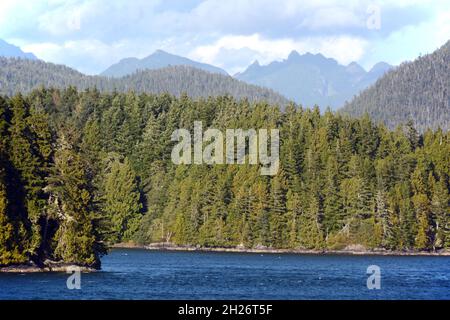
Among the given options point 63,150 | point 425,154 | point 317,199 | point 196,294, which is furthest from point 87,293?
point 425,154

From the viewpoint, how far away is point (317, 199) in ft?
547

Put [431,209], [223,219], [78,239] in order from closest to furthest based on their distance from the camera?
[78,239], [431,209], [223,219]

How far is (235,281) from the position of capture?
88250mm

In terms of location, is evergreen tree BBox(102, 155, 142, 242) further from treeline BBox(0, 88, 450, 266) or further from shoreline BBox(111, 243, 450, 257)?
shoreline BBox(111, 243, 450, 257)

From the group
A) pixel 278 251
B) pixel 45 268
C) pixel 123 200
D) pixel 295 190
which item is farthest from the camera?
pixel 123 200

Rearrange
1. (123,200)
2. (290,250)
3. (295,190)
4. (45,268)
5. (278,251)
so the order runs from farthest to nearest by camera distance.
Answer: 1. (123,200)
2. (295,190)
3. (278,251)
4. (290,250)
5. (45,268)

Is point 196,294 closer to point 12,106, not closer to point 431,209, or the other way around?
point 12,106

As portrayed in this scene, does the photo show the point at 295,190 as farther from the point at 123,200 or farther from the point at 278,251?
the point at 123,200

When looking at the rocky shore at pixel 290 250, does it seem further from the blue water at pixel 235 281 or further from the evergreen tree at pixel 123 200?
the blue water at pixel 235 281

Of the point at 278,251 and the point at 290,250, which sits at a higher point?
the point at 290,250

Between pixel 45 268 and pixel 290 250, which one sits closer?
pixel 45 268

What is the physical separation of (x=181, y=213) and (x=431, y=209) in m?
49.7

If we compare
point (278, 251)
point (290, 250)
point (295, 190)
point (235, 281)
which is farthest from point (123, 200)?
point (235, 281)

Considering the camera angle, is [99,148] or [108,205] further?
[99,148]
